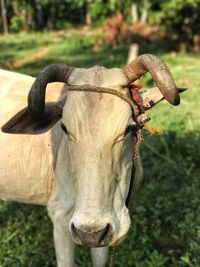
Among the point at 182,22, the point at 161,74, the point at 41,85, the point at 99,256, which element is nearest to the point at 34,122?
the point at 41,85

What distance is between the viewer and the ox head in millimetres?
2676

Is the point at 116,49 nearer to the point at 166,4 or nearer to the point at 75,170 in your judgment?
the point at 166,4

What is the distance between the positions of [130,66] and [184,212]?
8.02ft

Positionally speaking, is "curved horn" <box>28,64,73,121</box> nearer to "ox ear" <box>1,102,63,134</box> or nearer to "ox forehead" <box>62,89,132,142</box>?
"ox ear" <box>1,102,63,134</box>

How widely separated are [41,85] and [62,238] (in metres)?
1.36

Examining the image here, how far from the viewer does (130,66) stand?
9.94 feet

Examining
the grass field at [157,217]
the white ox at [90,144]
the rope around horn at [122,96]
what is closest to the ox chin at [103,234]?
the white ox at [90,144]

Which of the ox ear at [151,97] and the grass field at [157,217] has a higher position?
the ox ear at [151,97]

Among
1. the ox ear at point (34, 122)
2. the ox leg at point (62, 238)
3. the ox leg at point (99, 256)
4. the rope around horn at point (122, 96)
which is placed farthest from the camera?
the ox leg at point (99, 256)

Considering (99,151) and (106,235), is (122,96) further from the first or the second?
(106,235)

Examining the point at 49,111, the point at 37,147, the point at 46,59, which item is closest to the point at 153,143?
the point at 37,147

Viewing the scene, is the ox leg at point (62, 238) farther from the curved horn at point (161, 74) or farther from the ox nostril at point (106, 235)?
the curved horn at point (161, 74)

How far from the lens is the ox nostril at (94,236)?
2654 mm

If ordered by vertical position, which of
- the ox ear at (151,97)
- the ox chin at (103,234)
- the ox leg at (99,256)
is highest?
the ox ear at (151,97)
